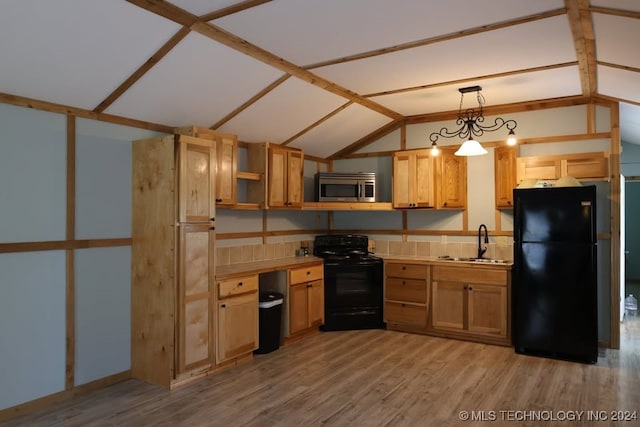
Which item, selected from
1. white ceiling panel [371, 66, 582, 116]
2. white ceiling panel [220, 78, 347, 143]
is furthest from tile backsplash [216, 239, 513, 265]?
white ceiling panel [371, 66, 582, 116]

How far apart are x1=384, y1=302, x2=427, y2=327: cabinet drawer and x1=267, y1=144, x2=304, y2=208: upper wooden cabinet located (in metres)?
1.74

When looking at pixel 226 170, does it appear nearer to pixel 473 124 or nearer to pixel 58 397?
pixel 58 397

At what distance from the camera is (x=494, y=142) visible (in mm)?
5715

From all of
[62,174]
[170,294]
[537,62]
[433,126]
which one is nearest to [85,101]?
[62,174]

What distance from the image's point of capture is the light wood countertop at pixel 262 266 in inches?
176

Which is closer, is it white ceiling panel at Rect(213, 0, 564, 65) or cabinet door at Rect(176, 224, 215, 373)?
white ceiling panel at Rect(213, 0, 564, 65)

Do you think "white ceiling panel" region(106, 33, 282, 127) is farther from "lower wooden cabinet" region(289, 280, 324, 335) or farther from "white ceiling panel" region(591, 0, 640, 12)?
"white ceiling panel" region(591, 0, 640, 12)

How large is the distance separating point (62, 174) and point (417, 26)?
2.92 metres

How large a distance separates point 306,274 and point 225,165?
5.42 ft

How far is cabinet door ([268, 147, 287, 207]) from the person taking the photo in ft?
17.4

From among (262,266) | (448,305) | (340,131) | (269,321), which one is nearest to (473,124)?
(340,131)

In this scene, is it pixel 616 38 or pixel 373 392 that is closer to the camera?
pixel 616 38

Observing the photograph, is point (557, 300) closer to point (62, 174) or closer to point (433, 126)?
point (433, 126)

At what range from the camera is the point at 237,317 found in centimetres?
448
